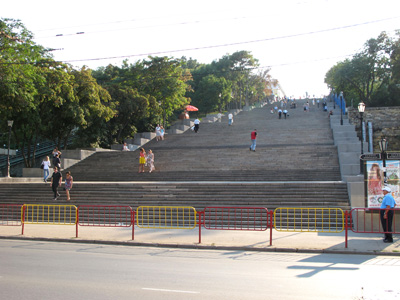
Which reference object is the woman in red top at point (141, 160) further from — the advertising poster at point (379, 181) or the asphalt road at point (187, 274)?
the advertising poster at point (379, 181)

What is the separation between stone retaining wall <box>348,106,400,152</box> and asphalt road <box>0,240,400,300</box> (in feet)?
103

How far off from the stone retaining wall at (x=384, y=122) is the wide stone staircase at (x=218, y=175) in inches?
202

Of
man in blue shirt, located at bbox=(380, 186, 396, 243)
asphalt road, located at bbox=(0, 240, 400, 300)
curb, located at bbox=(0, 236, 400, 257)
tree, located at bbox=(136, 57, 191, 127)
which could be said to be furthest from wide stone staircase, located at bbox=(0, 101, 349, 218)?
asphalt road, located at bbox=(0, 240, 400, 300)

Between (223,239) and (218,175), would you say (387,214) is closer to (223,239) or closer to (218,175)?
(223,239)

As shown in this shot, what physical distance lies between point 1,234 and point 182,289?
9.48 meters

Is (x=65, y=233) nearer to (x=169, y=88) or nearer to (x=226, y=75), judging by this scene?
(x=169, y=88)

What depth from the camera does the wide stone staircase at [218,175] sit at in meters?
18.3

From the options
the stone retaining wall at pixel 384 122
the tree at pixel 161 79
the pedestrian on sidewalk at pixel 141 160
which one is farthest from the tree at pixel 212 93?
the pedestrian on sidewalk at pixel 141 160

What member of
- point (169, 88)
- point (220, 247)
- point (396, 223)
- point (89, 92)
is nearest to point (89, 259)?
point (220, 247)

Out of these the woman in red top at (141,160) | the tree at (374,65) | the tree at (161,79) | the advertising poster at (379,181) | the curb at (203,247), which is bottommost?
the curb at (203,247)

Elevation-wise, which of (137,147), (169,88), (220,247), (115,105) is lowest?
(220,247)

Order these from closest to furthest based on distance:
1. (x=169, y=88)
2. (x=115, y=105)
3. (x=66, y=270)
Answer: (x=66, y=270), (x=115, y=105), (x=169, y=88)

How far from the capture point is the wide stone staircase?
1827 centimetres

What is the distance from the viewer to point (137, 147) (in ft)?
117
